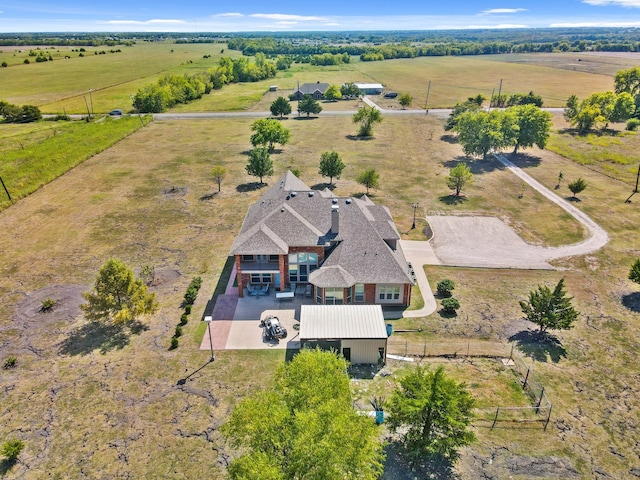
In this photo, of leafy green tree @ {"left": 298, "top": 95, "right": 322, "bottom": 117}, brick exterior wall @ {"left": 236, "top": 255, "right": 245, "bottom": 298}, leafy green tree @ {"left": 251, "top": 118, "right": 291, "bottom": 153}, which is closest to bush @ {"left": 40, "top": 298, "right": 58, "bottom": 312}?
brick exterior wall @ {"left": 236, "top": 255, "right": 245, "bottom": 298}

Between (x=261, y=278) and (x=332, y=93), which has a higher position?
(x=332, y=93)

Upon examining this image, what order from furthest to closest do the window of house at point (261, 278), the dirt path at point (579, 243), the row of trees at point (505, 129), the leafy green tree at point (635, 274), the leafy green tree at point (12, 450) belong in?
the row of trees at point (505, 129) → the dirt path at point (579, 243) → the window of house at point (261, 278) → the leafy green tree at point (635, 274) → the leafy green tree at point (12, 450)

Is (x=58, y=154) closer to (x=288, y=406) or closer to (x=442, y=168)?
(x=442, y=168)

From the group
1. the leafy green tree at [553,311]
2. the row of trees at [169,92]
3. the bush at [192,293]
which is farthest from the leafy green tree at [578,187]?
the row of trees at [169,92]

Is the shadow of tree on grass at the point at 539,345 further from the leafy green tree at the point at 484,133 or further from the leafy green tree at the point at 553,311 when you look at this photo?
the leafy green tree at the point at 484,133

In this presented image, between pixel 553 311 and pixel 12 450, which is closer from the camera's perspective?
pixel 12 450

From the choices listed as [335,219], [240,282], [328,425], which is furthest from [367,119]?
[328,425]

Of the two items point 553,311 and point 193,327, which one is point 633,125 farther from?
point 193,327
